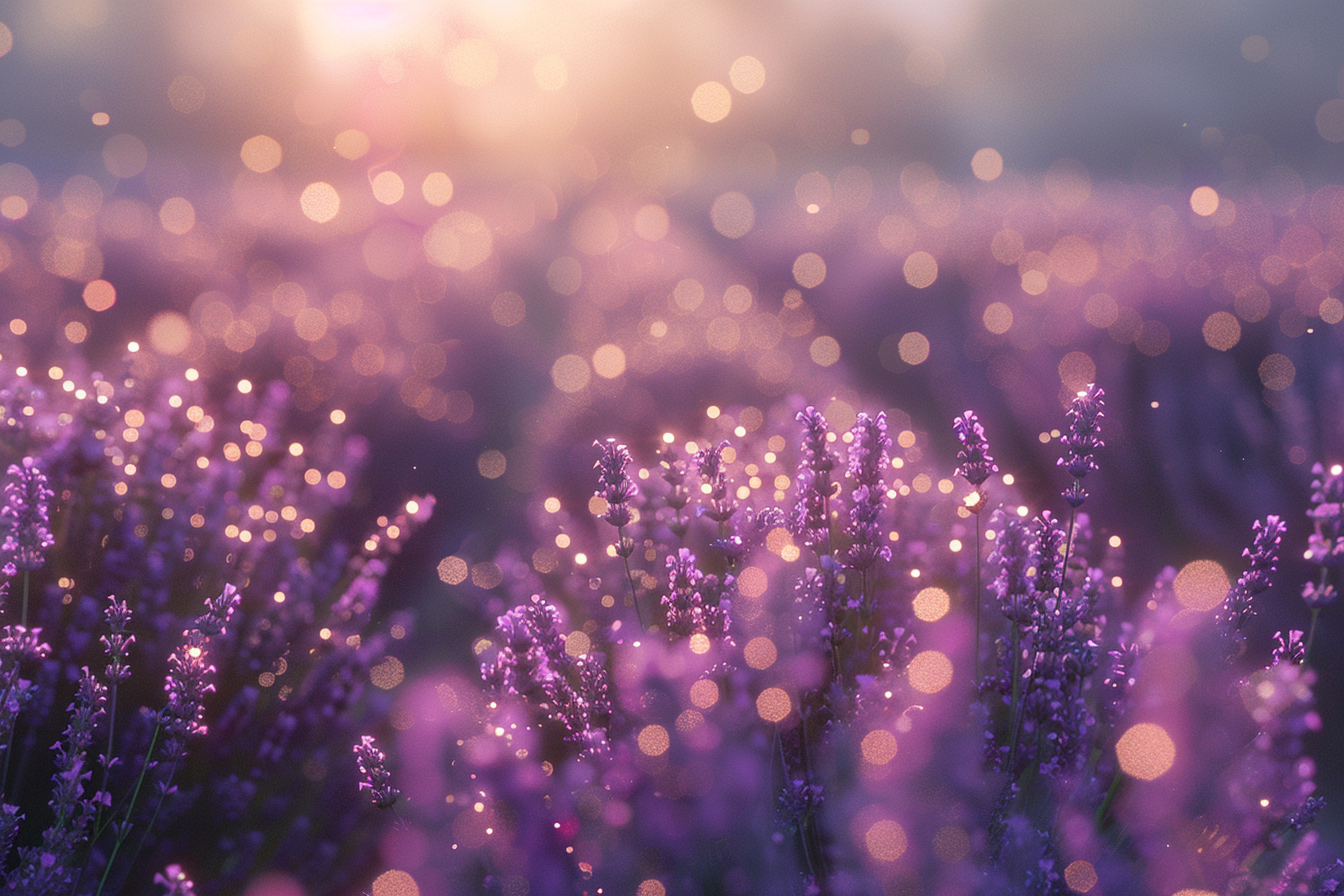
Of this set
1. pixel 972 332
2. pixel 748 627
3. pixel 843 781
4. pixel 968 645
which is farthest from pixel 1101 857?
pixel 972 332

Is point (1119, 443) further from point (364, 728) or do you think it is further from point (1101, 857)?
point (364, 728)

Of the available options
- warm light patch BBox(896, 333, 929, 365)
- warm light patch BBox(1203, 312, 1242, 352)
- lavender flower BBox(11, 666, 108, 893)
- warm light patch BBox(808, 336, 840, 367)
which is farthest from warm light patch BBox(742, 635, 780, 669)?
warm light patch BBox(1203, 312, 1242, 352)

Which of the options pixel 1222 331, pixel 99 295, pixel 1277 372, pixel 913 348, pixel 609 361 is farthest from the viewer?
pixel 99 295

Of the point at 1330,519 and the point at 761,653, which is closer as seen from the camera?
the point at 1330,519

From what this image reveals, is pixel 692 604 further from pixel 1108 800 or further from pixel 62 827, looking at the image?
pixel 62 827

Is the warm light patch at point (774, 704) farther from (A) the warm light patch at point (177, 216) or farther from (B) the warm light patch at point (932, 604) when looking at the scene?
(A) the warm light patch at point (177, 216)

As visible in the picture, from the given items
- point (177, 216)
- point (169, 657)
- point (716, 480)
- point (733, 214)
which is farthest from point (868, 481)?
point (177, 216)

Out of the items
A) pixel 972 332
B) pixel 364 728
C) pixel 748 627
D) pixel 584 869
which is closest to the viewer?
pixel 584 869

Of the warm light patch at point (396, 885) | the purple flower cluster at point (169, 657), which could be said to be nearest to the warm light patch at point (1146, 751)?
the warm light patch at point (396, 885)
